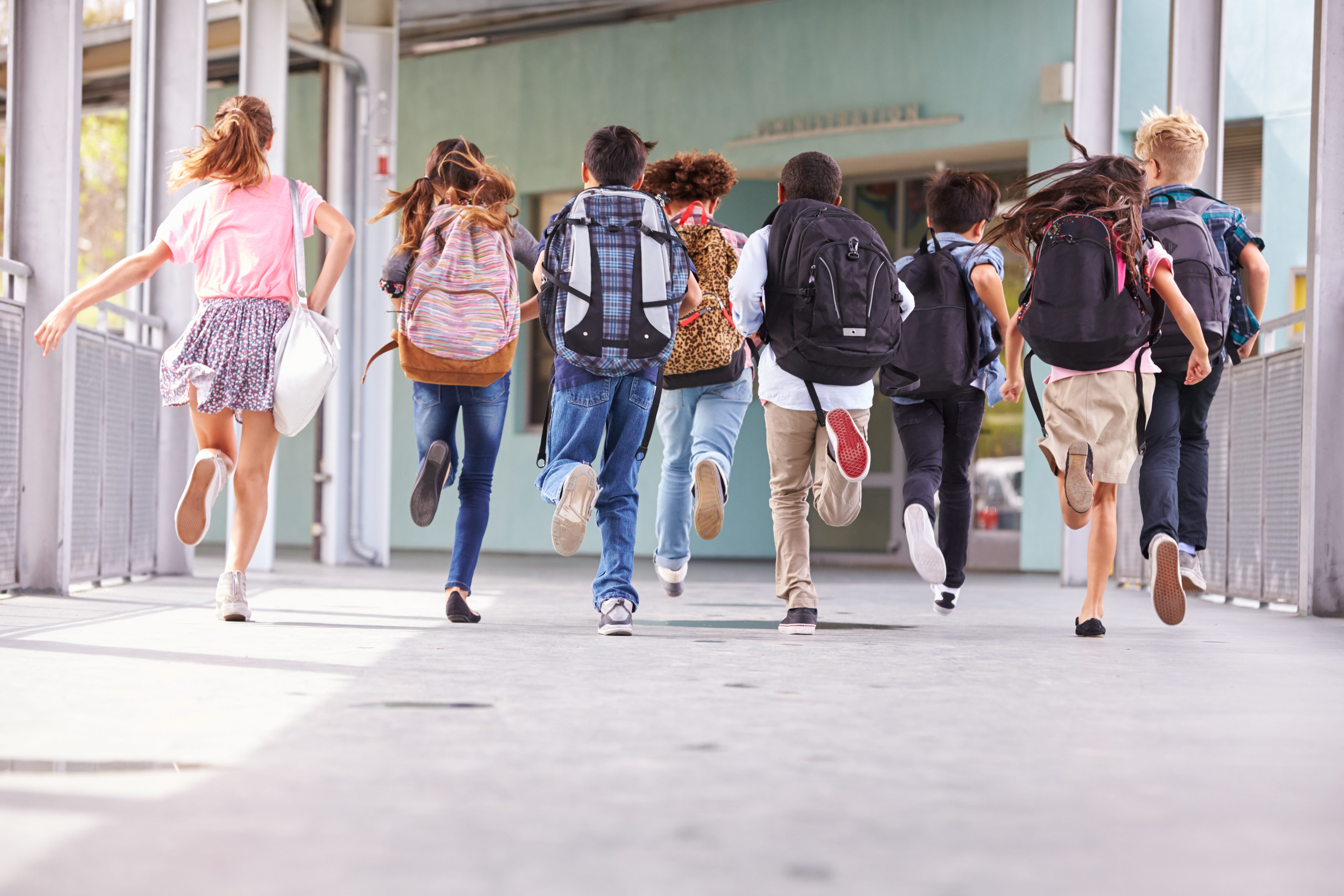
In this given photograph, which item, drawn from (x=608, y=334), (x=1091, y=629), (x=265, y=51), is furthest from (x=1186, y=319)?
(x=265, y=51)

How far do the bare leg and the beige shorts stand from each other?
8.93 feet

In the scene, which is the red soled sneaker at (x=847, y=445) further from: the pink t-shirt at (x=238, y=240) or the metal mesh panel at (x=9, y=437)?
the metal mesh panel at (x=9, y=437)

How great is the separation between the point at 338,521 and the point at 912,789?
8845 millimetres

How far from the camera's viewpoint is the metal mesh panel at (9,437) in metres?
5.95

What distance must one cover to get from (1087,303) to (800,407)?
3.39ft

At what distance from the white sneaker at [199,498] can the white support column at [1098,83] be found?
6499 mm

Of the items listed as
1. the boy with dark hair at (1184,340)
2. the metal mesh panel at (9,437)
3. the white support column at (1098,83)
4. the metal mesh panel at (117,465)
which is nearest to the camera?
the boy with dark hair at (1184,340)

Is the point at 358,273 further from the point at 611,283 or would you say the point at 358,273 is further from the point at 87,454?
the point at 611,283

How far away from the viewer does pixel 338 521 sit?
10.6 meters

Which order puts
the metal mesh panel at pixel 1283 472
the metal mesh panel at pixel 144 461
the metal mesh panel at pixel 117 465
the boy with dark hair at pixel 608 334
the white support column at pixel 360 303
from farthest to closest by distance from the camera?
the white support column at pixel 360 303
the metal mesh panel at pixel 144 461
the metal mesh panel at pixel 117 465
the metal mesh panel at pixel 1283 472
the boy with dark hair at pixel 608 334

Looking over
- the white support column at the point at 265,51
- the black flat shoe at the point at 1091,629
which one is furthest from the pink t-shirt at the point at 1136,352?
the white support column at the point at 265,51

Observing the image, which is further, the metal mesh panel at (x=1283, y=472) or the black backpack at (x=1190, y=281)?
the metal mesh panel at (x=1283, y=472)

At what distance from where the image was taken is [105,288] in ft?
16.2

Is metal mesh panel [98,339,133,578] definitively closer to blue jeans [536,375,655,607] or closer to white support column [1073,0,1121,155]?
blue jeans [536,375,655,607]
